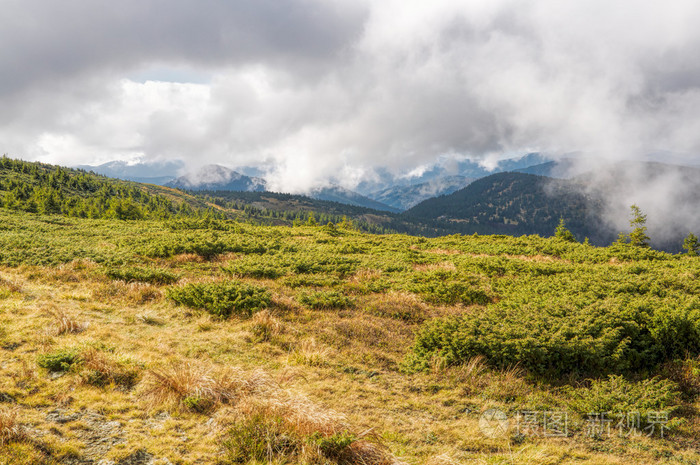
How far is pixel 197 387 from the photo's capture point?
6.35m

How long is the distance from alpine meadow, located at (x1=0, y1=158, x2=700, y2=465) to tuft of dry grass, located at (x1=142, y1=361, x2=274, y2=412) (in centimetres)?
4

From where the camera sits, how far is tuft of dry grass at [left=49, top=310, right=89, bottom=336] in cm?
855

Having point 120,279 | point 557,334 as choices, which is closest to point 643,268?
point 557,334

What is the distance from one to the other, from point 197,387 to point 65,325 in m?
5.22

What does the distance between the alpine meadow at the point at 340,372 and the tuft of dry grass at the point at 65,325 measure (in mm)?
48

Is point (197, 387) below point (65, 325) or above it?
below

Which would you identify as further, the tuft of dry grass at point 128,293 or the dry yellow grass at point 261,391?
the tuft of dry grass at point 128,293

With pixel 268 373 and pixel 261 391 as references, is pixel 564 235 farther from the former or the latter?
pixel 261 391

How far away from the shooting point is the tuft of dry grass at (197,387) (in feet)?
20.1

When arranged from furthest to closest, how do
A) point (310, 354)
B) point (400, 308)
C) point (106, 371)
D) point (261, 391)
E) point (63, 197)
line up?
1. point (63, 197)
2. point (400, 308)
3. point (310, 354)
4. point (106, 371)
5. point (261, 391)

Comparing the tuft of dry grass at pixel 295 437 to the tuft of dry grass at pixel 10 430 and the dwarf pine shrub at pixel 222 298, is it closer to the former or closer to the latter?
the tuft of dry grass at pixel 10 430

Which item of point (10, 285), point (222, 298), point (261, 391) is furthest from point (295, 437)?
point (10, 285)

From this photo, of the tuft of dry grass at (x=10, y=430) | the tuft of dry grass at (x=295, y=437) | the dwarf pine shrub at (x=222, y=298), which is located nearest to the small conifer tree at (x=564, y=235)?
the dwarf pine shrub at (x=222, y=298)

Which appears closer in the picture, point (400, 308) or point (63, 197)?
point (400, 308)
